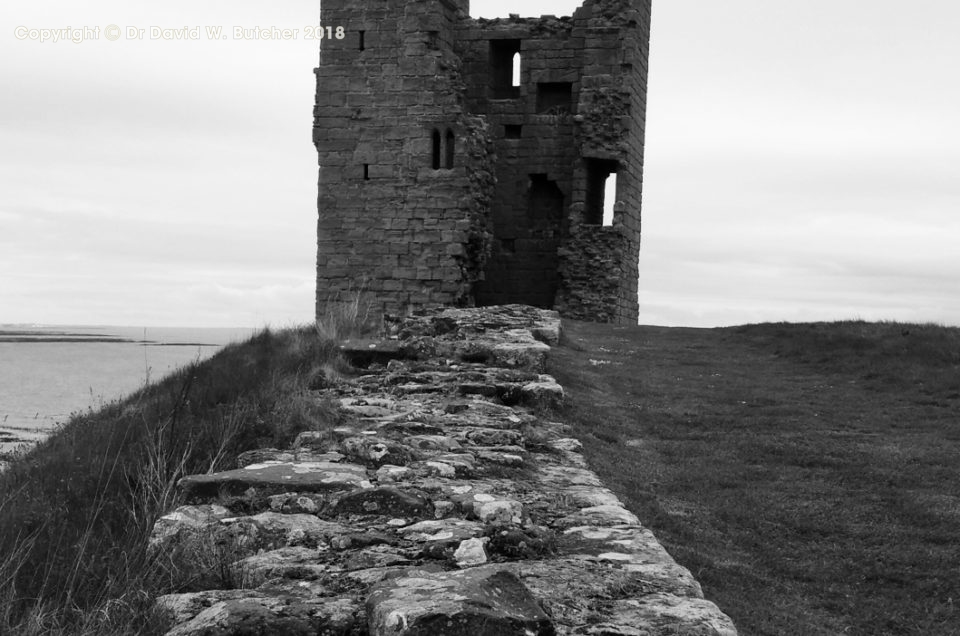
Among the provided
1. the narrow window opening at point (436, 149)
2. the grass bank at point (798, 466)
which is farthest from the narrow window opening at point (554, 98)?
the grass bank at point (798, 466)

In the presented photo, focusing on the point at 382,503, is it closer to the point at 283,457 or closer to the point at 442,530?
the point at 442,530

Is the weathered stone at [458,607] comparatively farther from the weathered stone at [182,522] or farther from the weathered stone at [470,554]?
the weathered stone at [182,522]

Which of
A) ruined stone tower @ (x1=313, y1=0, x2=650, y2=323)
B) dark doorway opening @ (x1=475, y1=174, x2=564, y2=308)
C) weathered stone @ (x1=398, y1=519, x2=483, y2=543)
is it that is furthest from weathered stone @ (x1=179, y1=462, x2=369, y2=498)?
dark doorway opening @ (x1=475, y1=174, x2=564, y2=308)

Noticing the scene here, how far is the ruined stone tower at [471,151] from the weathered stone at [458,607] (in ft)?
52.5

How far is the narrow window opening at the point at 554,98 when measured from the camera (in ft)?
69.2

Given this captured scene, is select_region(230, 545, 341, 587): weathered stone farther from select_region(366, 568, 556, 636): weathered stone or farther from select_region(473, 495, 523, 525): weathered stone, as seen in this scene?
select_region(473, 495, 523, 525): weathered stone

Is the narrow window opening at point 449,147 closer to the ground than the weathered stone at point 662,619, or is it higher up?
higher up

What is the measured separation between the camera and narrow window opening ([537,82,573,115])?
2108 centimetres

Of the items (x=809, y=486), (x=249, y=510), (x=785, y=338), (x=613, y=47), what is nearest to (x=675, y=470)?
(x=809, y=486)

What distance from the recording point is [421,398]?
23.6ft

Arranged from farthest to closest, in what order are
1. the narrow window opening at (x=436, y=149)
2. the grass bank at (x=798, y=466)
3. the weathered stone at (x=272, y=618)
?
the narrow window opening at (x=436, y=149) < the grass bank at (x=798, y=466) < the weathered stone at (x=272, y=618)

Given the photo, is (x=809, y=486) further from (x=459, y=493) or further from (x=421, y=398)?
(x=459, y=493)

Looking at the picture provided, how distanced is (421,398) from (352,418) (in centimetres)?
111

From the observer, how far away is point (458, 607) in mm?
2637
